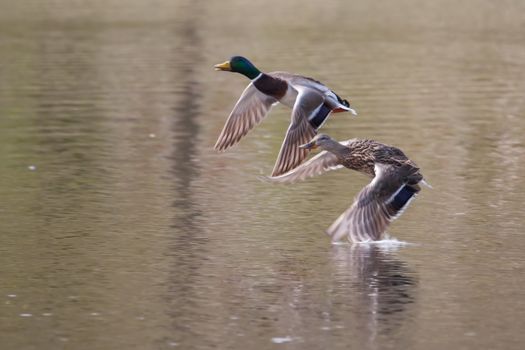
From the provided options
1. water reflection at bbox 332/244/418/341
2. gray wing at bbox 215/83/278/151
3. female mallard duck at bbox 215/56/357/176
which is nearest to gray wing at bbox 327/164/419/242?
water reflection at bbox 332/244/418/341

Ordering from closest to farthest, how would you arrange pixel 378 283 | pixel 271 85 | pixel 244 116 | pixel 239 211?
pixel 378 283 < pixel 239 211 < pixel 271 85 < pixel 244 116

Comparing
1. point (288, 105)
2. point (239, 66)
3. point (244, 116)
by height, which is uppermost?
point (239, 66)

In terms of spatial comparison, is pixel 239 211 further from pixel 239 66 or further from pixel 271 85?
pixel 239 66

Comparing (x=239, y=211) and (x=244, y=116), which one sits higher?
(x=244, y=116)

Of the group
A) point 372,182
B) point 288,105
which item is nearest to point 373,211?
point 372,182

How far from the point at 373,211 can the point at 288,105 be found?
2644 mm

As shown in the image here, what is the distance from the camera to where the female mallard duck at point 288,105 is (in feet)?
44.6

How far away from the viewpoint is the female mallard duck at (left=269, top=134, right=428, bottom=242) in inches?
474

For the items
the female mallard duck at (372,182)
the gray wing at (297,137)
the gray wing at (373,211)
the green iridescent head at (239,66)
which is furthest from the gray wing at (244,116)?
the gray wing at (373,211)

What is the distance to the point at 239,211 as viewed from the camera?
561 inches

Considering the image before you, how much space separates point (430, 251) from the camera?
40.7ft

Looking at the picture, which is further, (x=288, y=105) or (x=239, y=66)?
(x=239, y=66)

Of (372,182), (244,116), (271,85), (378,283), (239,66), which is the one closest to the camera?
(378,283)

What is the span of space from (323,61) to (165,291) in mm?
17077
